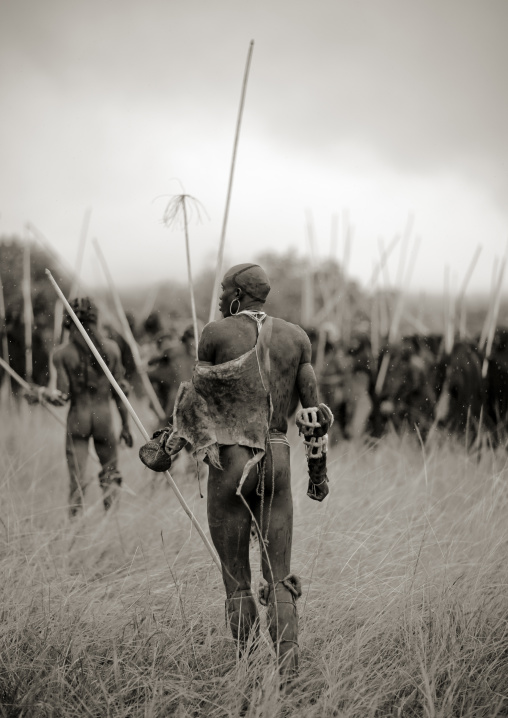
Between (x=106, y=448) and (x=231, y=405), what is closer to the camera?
(x=231, y=405)

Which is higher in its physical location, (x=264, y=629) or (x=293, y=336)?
Result: (x=293, y=336)

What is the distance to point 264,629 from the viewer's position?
3691 mm

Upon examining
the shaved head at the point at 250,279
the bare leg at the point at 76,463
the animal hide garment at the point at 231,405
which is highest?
the shaved head at the point at 250,279

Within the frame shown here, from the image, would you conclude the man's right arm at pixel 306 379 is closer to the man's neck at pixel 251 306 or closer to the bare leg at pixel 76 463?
the man's neck at pixel 251 306

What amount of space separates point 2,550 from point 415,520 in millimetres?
2899

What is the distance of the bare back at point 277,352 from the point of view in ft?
11.3

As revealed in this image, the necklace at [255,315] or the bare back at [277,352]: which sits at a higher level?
the necklace at [255,315]

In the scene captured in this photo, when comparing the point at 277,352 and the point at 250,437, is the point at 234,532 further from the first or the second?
the point at 277,352

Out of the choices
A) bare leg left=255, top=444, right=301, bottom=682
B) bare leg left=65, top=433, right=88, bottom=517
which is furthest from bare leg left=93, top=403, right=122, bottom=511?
bare leg left=255, top=444, right=301, bottom=682

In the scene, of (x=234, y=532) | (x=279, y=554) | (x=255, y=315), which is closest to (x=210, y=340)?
(x=255, y=315)

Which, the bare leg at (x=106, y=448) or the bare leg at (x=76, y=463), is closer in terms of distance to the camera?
the bare leg at (x=76, y=463)

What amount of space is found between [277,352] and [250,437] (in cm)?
42

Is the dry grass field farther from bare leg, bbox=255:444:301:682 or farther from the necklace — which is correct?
the necklace

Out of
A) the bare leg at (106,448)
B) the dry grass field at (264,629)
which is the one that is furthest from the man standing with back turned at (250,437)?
the bare leg at (106,448)
